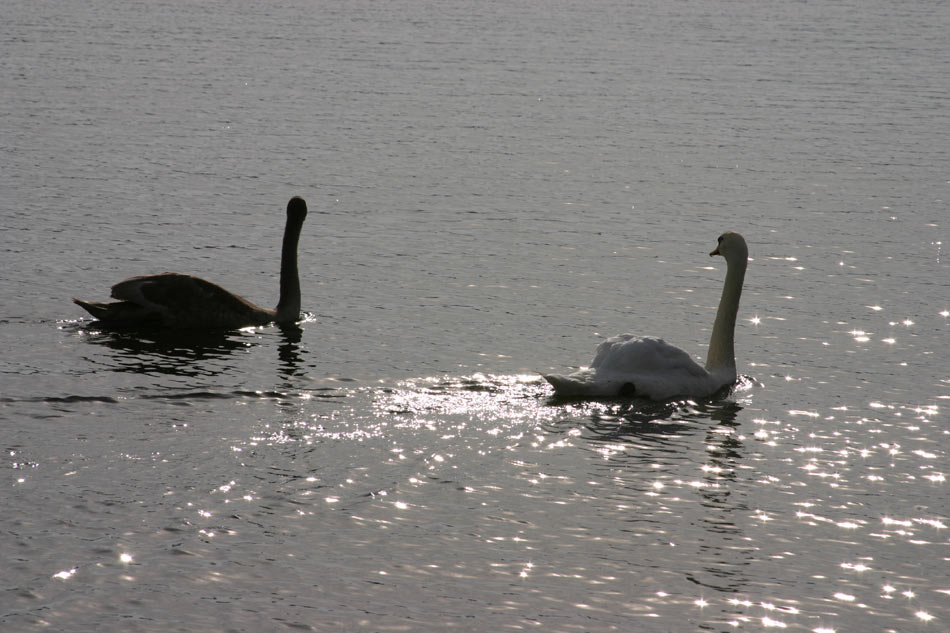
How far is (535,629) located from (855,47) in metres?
51.2

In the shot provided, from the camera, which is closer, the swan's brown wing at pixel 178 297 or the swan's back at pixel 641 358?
the swan's back at pixel 641 358

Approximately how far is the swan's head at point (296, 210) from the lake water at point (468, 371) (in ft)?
3.85

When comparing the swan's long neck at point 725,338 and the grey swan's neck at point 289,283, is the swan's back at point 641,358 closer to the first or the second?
the swan's long neck at point 725,338

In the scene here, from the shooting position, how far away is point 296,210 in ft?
64.7

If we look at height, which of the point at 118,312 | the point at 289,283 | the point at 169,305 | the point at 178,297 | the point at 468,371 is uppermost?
the point at 289,283

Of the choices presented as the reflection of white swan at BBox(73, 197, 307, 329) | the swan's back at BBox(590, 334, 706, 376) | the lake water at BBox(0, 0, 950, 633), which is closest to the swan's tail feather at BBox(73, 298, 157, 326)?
the reflection of white swan at BBox(73, 197, 307, 329)

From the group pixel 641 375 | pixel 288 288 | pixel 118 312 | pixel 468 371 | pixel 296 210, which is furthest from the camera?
pixel 296 210

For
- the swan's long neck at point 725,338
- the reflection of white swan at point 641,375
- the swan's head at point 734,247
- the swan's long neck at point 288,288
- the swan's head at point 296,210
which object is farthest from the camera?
the swan's head at point 296,210

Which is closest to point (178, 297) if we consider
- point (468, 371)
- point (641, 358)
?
point (468, 371)

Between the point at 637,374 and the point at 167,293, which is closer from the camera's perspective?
the point at 637,374

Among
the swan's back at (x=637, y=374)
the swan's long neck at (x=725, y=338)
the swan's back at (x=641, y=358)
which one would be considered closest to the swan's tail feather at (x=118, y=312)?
the swan's back at (x=637, y=374)

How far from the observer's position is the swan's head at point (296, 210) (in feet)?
64.5

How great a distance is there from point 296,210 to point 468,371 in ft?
16.8

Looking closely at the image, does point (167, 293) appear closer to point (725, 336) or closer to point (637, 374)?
point (637, 374)
